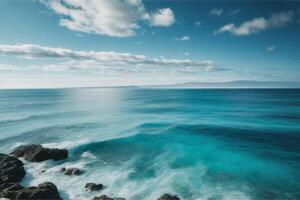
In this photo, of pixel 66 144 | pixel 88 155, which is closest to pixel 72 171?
pixel 88 155

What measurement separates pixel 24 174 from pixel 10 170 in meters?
1.42

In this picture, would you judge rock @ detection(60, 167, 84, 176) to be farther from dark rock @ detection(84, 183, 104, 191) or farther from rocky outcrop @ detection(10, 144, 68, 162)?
rocky outcrop @ detection(10, 144, 68, 162)

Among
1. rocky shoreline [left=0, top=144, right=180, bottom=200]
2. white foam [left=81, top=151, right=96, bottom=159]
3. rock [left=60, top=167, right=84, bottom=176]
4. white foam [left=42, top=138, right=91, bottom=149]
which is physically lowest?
white foam [left=81, top=151, right=96, bottom=159]

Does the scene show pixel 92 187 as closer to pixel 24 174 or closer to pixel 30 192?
pixel 30 192

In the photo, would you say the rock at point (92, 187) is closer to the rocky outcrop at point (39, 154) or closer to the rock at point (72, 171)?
the rock at point (72, 171)

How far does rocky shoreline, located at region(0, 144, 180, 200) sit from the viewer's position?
51.0ft

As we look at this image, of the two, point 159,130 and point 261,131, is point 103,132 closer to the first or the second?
point 159,130

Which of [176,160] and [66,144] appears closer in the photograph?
[176,160]

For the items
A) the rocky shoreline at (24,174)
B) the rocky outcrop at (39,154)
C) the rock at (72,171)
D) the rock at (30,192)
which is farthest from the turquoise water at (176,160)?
the rock at (30,192)

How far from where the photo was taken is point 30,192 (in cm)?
1547

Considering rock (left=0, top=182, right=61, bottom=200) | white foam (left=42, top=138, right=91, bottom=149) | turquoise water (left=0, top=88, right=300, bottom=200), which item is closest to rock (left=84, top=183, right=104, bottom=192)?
turquoise water (left=0, top=88, right=300, bottom=200)

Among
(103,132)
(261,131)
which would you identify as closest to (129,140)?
(103,132)

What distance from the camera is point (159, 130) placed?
4053 centimetres

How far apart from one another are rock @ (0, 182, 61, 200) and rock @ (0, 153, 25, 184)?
2460 mm
